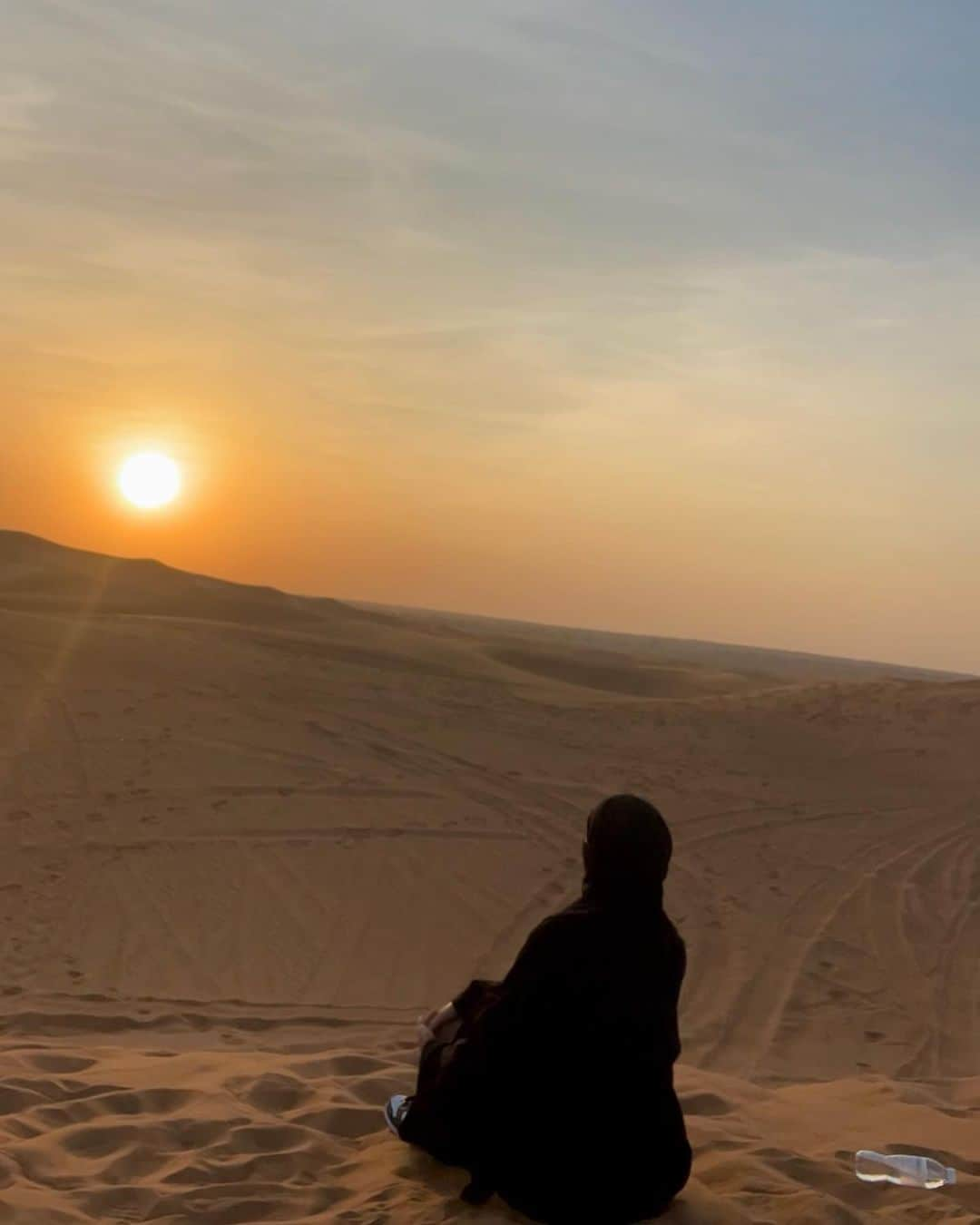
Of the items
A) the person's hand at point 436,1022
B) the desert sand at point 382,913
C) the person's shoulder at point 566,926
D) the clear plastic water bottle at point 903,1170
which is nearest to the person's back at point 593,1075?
the person's shoulder at point 566,926

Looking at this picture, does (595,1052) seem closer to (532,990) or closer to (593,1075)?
(593,1075)

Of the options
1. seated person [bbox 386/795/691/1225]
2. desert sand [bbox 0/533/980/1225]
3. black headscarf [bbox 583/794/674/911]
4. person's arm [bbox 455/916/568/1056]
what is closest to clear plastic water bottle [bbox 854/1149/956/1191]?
desert sand [bbox 0/533/980/1225]

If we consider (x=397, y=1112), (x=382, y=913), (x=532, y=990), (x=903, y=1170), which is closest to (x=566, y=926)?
(x=532, y=990)

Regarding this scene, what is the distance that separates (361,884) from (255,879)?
2.53ft

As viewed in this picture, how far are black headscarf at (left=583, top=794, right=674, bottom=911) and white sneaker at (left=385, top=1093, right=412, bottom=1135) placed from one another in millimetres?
1342

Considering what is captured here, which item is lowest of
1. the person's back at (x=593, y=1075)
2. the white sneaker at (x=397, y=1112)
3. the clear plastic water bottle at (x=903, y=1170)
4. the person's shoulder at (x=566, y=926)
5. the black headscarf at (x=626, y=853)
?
the clear plastic water bottle at (x=903, y=1170)

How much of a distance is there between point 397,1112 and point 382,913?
15.0 ft

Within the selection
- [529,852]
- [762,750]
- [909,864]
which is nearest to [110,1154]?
[529,852]

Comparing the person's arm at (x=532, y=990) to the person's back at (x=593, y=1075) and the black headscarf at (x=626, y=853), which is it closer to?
the person's back at (x=593, y=1075)

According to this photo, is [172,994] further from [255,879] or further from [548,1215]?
[548,1215]

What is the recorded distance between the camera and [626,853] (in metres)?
4.07

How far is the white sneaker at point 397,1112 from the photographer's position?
16.1 ft

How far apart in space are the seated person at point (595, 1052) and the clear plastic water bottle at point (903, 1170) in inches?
43.1

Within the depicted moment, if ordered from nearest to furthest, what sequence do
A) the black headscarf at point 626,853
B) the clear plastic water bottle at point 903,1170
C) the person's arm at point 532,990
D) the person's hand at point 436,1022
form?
the black headscarf at point 626,853, the person's arm at point 532,990, the person's hand at point 436,1022, the clear plastic water bottle at point 903,1170
